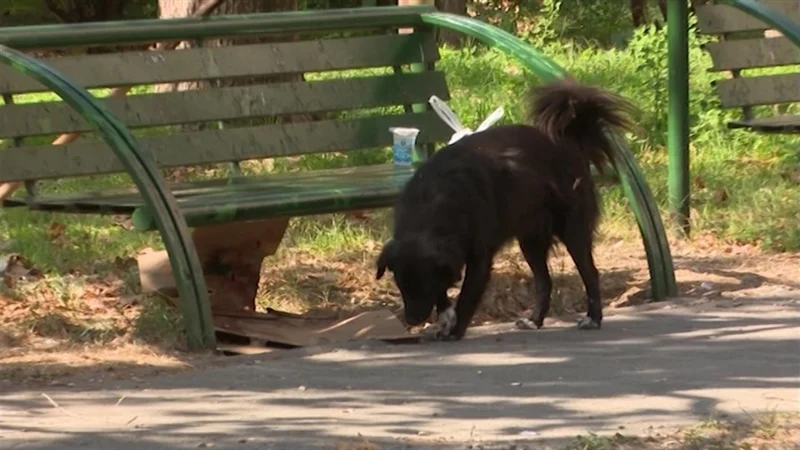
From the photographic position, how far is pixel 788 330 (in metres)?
6.33

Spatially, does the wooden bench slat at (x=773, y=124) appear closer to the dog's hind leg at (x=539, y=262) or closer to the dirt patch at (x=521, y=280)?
the dirt patch at (x=521, y=280)

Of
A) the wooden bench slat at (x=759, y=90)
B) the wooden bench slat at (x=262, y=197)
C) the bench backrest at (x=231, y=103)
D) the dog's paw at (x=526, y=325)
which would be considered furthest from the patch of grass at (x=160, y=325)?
the wooden bench slat at (x=759, y=90)

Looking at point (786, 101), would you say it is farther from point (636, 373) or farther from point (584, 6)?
point (584, 6)

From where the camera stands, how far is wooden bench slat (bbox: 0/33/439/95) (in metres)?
6.75

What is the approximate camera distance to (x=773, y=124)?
8.12m

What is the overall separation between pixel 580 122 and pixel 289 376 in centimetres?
211

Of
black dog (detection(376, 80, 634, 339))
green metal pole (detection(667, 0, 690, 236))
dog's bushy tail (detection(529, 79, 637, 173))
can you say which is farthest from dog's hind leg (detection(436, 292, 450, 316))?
green metal pole (detection(667, 0, 690, 236))

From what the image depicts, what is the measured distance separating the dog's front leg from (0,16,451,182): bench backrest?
122 centimetres

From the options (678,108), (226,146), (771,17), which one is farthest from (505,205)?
(678,108)

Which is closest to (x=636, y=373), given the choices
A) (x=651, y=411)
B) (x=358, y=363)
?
(x=651, y=411)

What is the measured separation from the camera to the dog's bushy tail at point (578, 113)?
6.86 metres

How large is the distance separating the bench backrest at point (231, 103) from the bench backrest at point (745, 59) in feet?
5.60

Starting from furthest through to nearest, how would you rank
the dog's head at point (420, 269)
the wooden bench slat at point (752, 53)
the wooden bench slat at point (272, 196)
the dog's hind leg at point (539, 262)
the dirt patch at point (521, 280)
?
the wooden bench slat at point (752, 53) → the dirt patch at point (521, 280) → the dog's hind leg at point (539, 262) → the dog's head at point (420, 269) → the wooden bench slat at point (272, 196)

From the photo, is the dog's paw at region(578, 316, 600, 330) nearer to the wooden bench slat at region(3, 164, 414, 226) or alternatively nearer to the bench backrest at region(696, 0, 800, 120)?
the wooden bench slat at region(3, 164, 414, 226)
